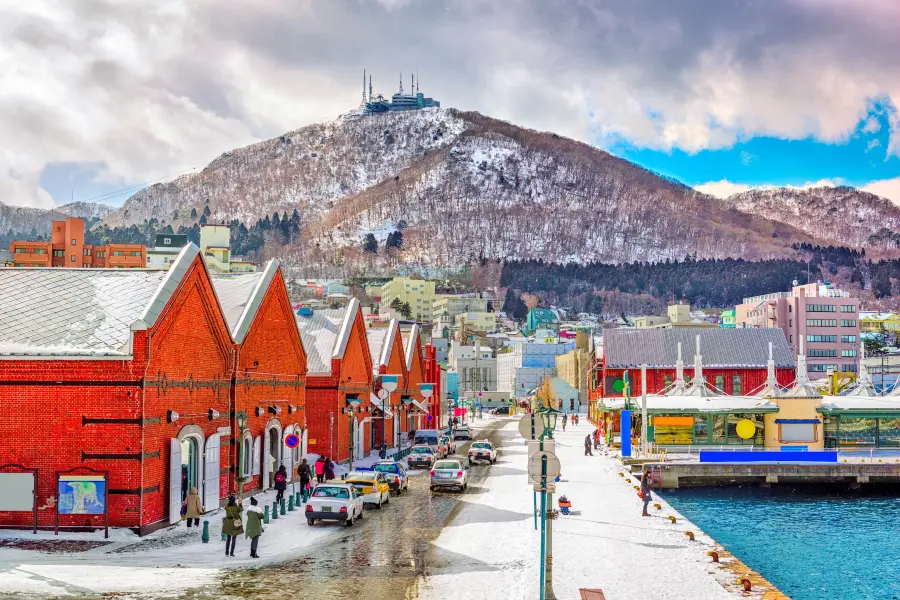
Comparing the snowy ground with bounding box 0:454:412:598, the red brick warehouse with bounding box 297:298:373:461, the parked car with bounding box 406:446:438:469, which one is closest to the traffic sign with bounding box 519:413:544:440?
the snowy ground with bounding box 0:454:412:598

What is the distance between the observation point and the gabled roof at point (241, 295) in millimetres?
→ 41094

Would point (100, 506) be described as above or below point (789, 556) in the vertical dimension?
above

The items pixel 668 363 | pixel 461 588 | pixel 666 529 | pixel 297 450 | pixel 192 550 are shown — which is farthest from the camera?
pixel 668 363

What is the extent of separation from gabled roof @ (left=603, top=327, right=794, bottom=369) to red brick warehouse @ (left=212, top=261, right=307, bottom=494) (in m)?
53.9

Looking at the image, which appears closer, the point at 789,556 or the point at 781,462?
the point at 789,556

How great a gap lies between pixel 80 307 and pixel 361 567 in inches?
585

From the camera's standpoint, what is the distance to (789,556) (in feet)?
125

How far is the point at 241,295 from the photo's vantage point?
44906mm

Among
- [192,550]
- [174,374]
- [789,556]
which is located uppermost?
[174,374]

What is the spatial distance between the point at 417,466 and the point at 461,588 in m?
36.1

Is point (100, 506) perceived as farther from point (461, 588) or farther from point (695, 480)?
point (695, 480)

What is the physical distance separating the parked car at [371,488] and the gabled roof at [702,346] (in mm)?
60116

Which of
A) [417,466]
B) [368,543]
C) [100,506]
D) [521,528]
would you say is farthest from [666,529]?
[417,466]

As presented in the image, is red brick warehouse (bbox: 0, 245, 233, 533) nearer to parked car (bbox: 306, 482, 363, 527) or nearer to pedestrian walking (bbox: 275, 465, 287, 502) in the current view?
pedestrian walking (bbox: 275, 465, 287, 502)
